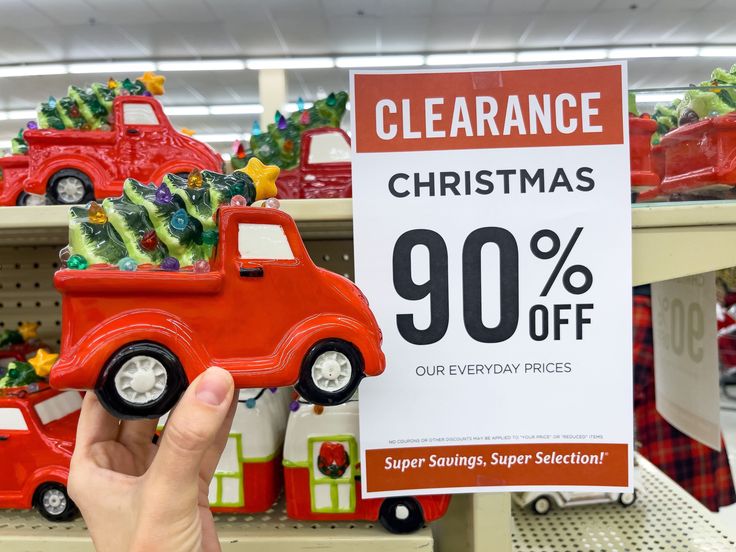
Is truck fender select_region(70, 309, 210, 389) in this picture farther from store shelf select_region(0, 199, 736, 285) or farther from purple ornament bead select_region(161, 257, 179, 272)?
store shelf select_region(0, 199, 736, 285)

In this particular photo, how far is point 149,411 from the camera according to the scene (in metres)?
0.53

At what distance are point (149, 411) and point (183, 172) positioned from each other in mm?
478

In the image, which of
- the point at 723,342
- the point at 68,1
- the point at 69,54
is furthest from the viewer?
the point at 69,54

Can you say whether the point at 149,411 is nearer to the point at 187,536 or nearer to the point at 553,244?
the point at 187,536

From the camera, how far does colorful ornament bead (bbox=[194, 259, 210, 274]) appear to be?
0.57 meters

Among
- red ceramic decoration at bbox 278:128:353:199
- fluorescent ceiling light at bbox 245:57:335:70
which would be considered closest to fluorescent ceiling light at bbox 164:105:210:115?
fluorescent ceiling light at bbox 245:57:335:70

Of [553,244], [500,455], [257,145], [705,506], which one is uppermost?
[257,145]

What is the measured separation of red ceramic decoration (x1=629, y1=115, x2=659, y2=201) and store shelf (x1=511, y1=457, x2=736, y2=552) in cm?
69

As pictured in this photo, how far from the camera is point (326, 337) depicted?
0.57 m

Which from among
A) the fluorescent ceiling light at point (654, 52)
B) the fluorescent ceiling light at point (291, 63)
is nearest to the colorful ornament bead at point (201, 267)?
the fluorescent ceiling light at point (291, 63)

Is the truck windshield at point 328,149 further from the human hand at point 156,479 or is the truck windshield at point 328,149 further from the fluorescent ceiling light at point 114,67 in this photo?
the fluorescent ceiling light at point 114,67

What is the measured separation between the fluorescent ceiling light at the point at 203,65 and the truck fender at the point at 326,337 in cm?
497

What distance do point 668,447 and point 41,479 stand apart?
117 centimetres

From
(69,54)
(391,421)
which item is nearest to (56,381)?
(391,421)
